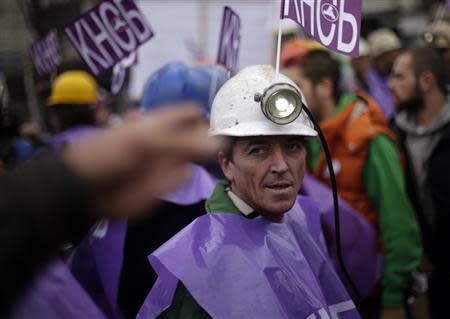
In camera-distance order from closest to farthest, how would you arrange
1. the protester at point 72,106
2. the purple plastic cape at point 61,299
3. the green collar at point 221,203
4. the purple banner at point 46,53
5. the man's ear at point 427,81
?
the purple plastic cape at point 61,299 → the green collar at point 221,203 → the man's ear at point 427,81 → the purple banner at point 46,53 → the protester at point 72,106

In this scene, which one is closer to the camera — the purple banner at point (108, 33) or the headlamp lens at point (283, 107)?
the headlamp lens at point (283, 107)

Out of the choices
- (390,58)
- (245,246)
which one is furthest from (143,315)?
(390,58)

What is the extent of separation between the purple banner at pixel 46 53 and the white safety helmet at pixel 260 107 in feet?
7.52

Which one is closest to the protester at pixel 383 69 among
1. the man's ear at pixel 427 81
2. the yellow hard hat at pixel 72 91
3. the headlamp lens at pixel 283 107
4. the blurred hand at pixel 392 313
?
the man's ear at pixel 427 81

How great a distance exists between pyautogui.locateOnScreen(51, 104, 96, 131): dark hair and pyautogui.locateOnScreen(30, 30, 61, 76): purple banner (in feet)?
1.05

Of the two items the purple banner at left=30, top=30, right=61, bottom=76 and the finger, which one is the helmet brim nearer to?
the finger

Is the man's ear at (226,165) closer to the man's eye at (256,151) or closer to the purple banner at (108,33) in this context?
the man's eye at (256,151)

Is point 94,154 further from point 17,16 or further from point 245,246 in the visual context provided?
point 17,16

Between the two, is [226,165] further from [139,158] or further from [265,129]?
[139,158]

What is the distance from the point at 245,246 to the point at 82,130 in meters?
2.47

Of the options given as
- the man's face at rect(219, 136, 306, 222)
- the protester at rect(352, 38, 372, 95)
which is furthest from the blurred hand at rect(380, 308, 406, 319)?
the protester at rect(352, 38, 372, 95)

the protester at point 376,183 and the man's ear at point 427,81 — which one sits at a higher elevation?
the man's ear at point 427,81

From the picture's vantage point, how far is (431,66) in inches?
143

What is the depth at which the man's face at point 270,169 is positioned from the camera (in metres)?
2.10
